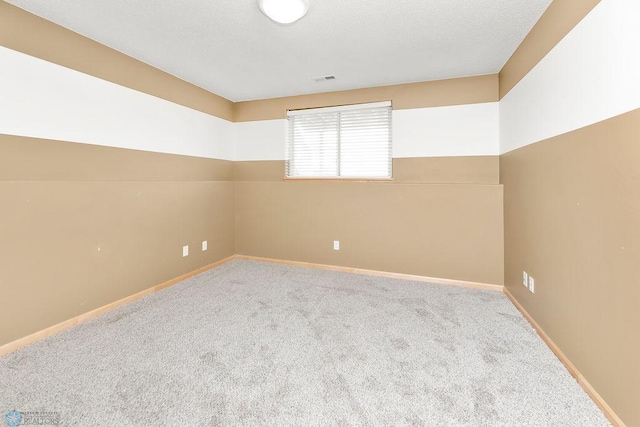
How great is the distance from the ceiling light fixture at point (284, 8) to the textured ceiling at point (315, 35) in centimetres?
14

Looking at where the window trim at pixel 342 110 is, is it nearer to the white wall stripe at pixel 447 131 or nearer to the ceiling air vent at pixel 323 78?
the white wall stripe at pixel 447 131

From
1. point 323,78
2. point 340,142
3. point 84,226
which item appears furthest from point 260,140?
point 84,226

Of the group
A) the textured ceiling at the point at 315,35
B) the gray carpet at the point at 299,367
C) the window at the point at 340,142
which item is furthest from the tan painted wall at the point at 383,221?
the textured ceiling at the point at 315,35

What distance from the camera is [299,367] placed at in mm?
1854

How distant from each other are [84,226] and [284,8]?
2.43m

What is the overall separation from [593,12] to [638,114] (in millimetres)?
734

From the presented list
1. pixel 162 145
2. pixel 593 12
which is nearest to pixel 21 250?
pixel 162 145

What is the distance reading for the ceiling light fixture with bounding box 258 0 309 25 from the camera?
75.4 inches

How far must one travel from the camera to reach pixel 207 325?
240 cm

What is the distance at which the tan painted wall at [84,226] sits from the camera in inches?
81.8

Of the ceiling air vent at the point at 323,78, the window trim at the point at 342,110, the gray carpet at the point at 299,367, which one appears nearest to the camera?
the gray carpet at the point at 299,367

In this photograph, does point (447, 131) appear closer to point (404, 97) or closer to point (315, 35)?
point (404, 97)

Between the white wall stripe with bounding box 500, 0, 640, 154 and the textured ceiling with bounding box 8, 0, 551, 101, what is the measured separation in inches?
21.7

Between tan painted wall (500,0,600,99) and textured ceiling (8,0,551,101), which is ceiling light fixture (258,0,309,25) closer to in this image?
textured ceiling (8,0,551,101)
